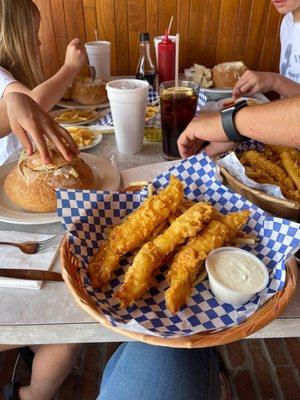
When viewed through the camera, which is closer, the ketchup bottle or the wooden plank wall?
the ketchup bottle

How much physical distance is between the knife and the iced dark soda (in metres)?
0.75

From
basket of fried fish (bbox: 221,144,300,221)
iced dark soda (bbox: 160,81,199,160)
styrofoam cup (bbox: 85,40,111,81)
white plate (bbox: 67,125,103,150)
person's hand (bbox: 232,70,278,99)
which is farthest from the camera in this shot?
styrofoam cup (bbox: 85,40,111,81)

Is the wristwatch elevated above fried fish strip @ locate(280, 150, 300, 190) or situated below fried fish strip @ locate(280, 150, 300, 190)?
above

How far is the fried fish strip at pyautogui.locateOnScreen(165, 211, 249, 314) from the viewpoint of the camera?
0.76 meters

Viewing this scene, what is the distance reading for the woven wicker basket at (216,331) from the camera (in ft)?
2.20

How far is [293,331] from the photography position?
0.79 meters

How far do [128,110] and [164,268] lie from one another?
29.2 inches

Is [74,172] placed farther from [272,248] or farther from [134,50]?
[134,50]

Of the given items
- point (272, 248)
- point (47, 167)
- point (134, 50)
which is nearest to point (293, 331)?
point (272, 248)

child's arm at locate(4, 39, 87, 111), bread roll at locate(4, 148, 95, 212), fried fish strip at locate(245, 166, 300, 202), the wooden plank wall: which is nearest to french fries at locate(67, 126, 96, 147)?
child's arm at locate(4, 39, 87, 111)

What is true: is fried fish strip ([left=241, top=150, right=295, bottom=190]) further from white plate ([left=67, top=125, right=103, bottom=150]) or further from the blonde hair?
the blonde hair

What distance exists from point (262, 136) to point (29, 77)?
138 centimetres

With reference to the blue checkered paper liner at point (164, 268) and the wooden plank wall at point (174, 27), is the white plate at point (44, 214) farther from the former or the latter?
the wooden plank wall at point (174, 27)

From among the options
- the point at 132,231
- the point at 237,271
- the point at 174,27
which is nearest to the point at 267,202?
the point at 237,271
